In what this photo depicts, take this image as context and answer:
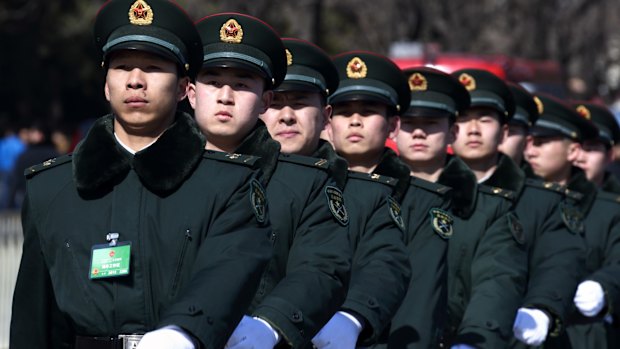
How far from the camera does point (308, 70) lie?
6895mm

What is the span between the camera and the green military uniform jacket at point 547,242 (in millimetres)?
7820

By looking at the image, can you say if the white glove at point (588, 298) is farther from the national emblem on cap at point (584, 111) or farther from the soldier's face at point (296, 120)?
the national emblem on cap at point (584, 111)

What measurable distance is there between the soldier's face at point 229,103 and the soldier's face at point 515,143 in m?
3.23

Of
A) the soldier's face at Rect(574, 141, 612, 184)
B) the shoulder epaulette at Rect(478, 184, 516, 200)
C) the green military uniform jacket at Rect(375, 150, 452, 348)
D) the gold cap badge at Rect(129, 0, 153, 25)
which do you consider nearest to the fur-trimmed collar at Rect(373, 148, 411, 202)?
the green military uniform jacket at Rect(375, 150, 452, 348)

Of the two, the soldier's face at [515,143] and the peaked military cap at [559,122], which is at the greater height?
the peaked military cap at [559,122]

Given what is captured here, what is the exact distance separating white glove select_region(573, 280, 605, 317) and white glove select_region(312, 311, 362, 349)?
303 centimetres

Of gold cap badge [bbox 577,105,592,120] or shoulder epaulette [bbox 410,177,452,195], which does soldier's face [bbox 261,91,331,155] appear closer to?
shoulder epaulette [bbox 410,177,452,195]

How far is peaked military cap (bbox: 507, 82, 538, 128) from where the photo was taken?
9.31m

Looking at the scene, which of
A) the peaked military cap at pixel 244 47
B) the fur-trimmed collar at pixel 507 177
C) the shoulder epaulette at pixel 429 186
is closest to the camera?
the peaked military cap at pixel 244 47

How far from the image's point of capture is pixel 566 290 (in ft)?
26.0

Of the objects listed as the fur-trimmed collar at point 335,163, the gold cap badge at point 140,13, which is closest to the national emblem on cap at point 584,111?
the fur-trimmed collar at point 335,163

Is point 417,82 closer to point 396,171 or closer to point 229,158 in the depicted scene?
point 396,171

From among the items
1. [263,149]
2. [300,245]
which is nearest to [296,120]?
[263,149]

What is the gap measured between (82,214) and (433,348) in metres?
2.49
